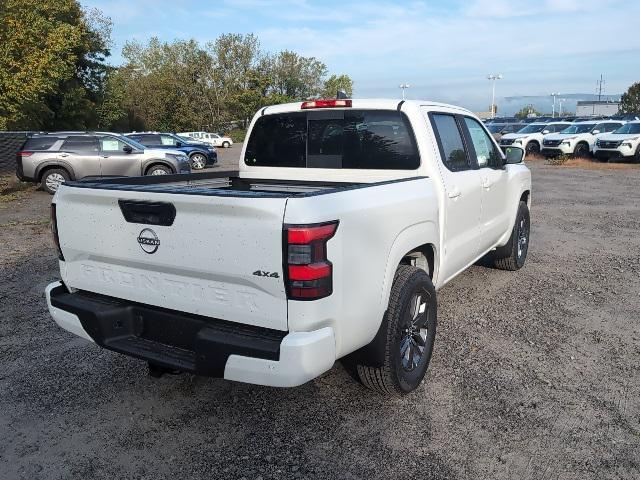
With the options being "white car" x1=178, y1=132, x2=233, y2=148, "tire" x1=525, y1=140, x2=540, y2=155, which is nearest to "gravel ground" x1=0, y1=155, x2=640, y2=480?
"tire" x1=525, y1=140, x2=540, y2=155

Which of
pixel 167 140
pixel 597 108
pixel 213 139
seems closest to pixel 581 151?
pixel 167 140

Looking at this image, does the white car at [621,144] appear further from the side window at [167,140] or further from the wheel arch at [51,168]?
the wheel arch at [51,168]

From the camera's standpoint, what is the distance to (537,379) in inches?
148

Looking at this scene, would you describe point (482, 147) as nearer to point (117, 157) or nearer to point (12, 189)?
point (117, 157)

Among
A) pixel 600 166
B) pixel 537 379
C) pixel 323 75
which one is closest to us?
pixel 537 379

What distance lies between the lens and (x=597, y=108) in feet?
315

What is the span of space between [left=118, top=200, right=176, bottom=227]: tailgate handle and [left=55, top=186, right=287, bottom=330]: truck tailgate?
0.02 metres

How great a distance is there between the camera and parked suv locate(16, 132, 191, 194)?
14.3 m

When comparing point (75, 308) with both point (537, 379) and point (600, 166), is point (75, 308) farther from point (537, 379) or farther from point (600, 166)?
point (600, 166)

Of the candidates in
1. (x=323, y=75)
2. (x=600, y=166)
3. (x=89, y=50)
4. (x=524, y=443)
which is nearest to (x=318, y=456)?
(x=524, y=443)

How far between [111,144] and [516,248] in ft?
40.0

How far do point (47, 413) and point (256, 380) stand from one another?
165 cm

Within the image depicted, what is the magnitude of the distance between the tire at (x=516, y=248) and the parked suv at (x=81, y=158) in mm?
10481

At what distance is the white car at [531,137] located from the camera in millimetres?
26406
